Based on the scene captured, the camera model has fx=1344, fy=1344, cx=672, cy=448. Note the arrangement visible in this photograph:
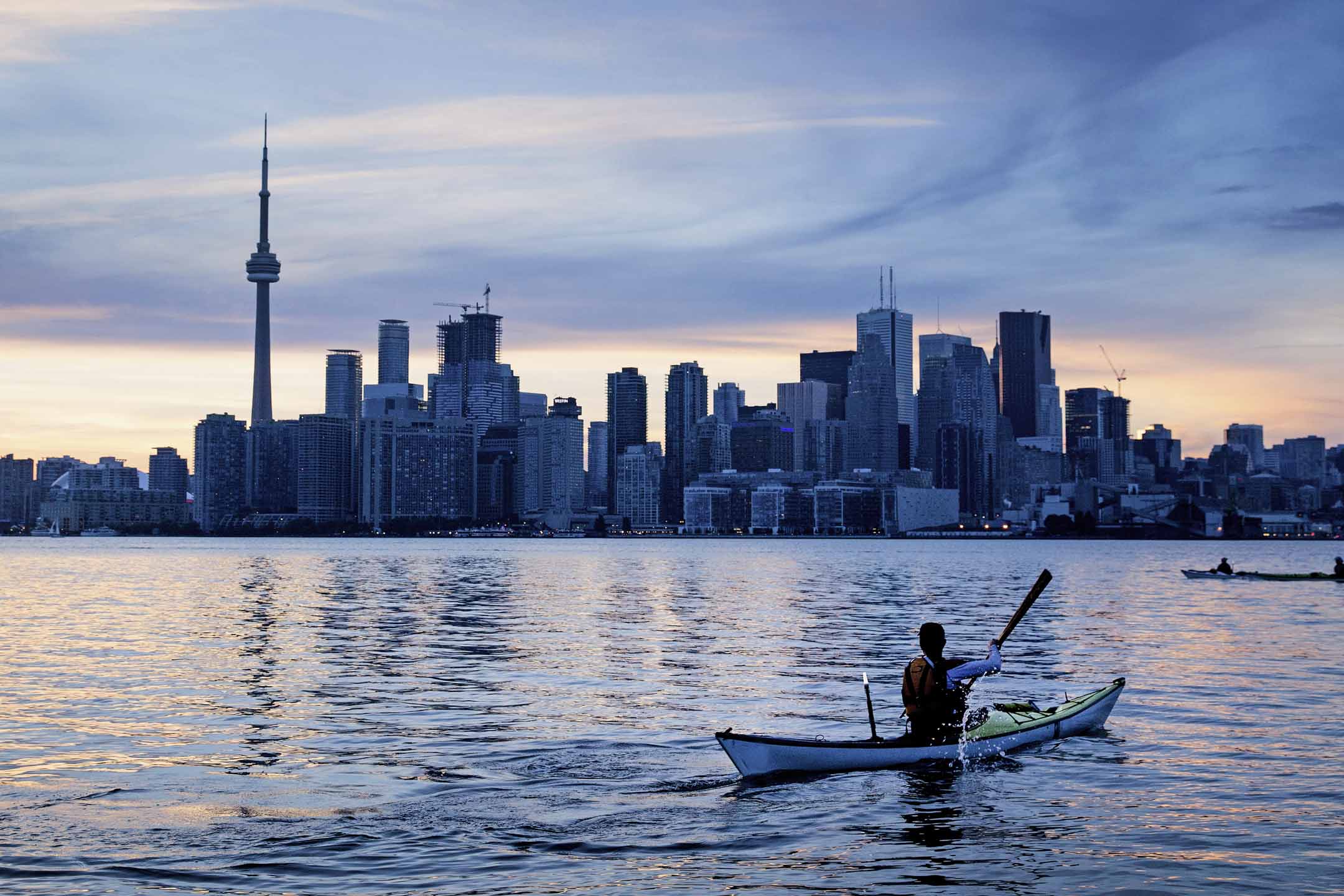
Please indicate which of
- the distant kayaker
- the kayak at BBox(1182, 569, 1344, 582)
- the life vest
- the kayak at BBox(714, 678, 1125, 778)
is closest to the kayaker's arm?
the distant kayaker

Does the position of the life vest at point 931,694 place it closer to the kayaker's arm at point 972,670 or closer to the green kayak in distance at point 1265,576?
the kayaker's arm at point 972,670

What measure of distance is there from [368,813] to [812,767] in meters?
7.44

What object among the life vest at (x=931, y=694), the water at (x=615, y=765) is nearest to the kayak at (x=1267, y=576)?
the water at (x=615, y=765)

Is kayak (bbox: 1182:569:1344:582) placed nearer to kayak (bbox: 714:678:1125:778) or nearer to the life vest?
kayak (bbox: 714:678:1125:778)

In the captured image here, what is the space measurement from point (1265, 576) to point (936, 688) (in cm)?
8419

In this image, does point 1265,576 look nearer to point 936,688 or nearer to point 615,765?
point 936,688

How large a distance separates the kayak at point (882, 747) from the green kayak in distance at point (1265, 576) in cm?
7537

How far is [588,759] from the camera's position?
24.9 m

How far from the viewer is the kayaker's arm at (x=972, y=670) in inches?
900

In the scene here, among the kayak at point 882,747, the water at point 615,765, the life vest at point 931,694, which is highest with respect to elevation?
the life vest at point 931,694

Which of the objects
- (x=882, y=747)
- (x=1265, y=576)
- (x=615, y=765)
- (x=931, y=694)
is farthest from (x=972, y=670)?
(x=1265, y=576)

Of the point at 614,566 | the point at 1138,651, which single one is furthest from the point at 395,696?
the point at 614,566

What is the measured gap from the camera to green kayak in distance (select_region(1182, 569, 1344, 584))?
94.8m

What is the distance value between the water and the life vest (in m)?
0.89
